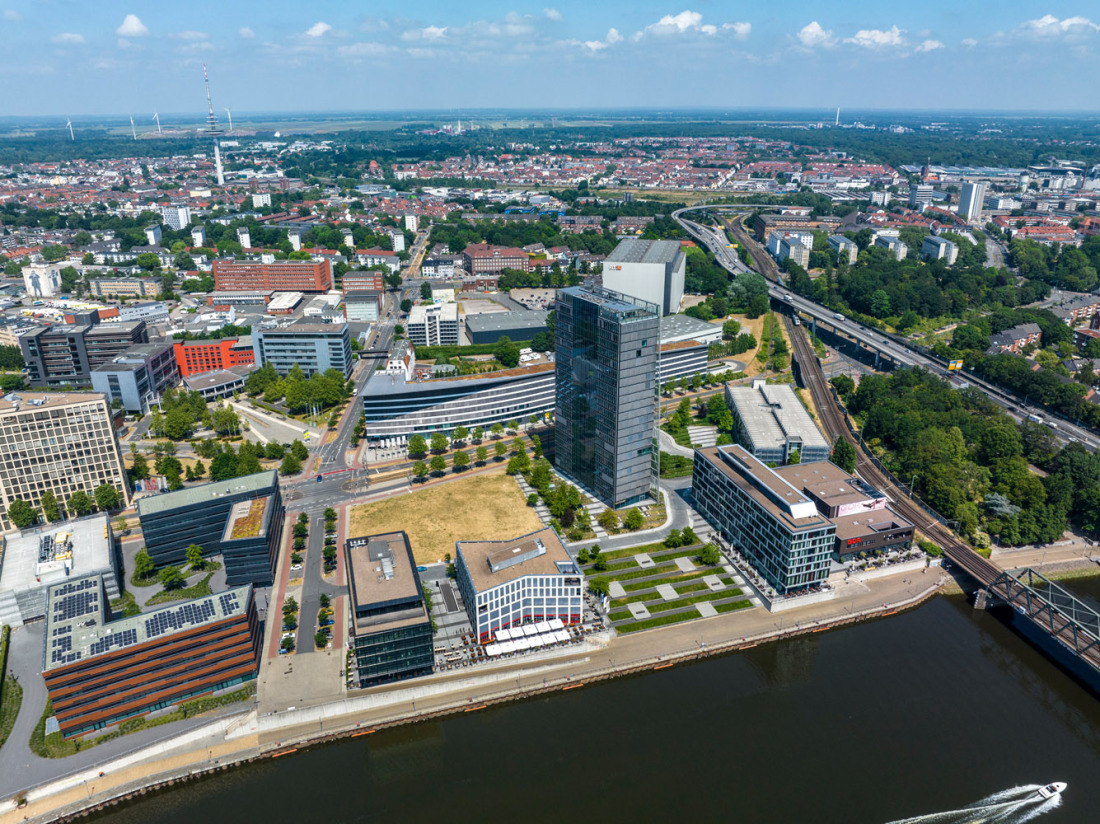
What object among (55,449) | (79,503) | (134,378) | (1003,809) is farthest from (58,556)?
(1003,809)

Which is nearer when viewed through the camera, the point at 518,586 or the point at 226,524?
the point at 518,586

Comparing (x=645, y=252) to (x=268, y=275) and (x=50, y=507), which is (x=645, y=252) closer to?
(x=268, y=275)

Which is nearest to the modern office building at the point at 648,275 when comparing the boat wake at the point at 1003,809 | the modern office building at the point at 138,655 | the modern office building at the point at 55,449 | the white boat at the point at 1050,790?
the modern office building at the point at 55,449

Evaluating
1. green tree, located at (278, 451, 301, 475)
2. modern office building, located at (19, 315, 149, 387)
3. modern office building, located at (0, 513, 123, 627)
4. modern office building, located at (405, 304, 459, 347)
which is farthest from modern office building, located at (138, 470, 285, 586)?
modern office building, located at (405, 304, 459, 347)

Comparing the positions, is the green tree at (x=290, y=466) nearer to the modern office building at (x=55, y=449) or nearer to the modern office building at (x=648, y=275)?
the modern office building at (x=55, y=449)

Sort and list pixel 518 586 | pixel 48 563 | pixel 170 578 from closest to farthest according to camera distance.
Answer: pixel 518 586
pixel 48 563
pixel 170 578

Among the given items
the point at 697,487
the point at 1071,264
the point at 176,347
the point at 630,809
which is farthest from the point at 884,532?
the point at 1071,264

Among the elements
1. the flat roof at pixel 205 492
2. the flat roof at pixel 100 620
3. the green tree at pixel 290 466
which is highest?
the flat roof at pixel 205 492
